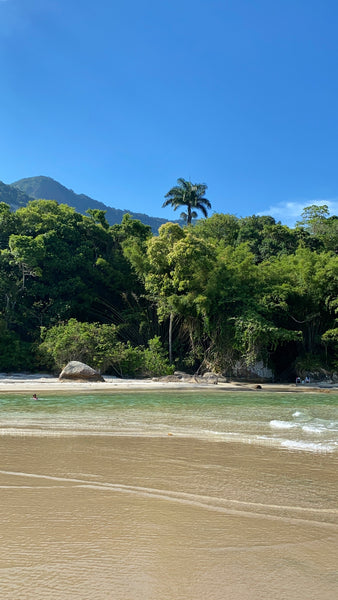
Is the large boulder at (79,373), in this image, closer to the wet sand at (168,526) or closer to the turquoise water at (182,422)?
the turquoise water at (182,422)

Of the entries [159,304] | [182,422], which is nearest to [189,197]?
[159,304]

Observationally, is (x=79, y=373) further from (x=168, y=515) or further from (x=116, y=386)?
(x=168, y=515)

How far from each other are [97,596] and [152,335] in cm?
2555

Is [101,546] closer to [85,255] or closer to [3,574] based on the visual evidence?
[3,574]

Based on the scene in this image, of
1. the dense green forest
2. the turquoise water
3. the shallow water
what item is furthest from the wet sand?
the dense green forest

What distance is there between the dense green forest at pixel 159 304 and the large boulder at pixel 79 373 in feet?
6.02

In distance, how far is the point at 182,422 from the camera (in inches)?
363

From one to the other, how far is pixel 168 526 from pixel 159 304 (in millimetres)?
22989

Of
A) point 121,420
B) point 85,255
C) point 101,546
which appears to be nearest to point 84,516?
point 101,546

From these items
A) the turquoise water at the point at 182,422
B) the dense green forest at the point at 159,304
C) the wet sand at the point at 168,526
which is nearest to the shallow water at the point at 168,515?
the wet sand at the point at 168,526

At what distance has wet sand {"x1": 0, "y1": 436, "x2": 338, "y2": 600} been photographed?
252cm

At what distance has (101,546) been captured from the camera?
302 centimetres

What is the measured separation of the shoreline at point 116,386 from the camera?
727 inches

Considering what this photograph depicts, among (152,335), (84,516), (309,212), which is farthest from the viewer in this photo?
(309,212)
